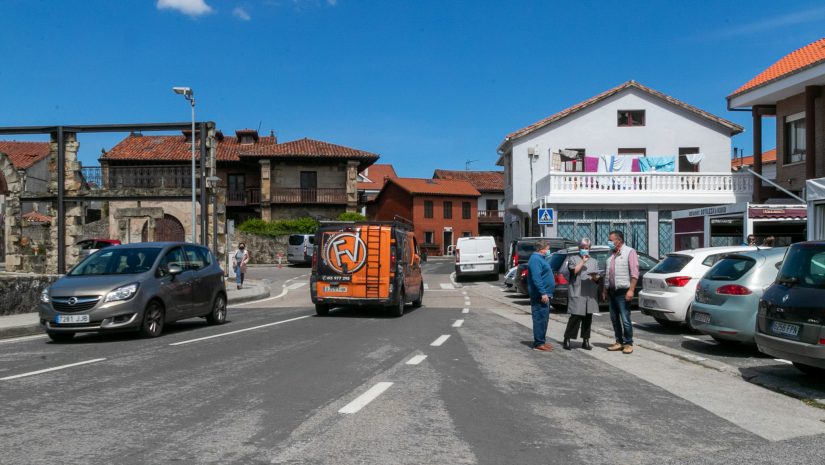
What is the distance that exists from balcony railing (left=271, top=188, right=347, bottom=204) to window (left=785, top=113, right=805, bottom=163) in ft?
120

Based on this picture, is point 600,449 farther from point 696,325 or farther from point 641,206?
point 641,206

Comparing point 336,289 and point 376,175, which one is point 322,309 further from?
point 376,175

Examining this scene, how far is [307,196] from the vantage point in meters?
55.8

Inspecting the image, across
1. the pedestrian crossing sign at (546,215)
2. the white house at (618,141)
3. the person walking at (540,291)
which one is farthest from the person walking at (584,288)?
the white house at (618,141)

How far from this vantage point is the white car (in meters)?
12.7

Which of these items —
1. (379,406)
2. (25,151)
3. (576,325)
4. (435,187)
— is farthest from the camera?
(435,187)

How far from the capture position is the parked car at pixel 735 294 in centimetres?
992

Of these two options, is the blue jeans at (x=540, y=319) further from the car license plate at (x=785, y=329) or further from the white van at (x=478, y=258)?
the white van at (x=478, y=258)

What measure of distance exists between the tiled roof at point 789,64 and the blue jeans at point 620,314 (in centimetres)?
1507

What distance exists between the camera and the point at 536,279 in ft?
35.0

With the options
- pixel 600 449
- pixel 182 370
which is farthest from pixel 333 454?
pixel 182 370

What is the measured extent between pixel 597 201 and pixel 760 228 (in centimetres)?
1199

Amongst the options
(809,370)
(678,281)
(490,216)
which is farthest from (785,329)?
(490,216)

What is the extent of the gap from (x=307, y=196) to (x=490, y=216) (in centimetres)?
2932
